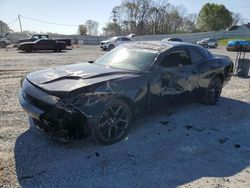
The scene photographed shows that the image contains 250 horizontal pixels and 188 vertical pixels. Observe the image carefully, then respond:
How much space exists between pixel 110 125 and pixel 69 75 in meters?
1.03

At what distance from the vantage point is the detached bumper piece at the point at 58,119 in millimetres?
3387

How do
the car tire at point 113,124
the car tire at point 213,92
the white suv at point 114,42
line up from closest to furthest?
the car tire at point 113,124
the car tire at point 213,92
the white suv at point 114,42

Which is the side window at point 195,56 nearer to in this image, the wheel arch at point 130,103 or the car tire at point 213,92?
the car tire at point 213,92

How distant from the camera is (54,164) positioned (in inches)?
134

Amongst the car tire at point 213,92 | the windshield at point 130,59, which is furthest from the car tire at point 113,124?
the car tire at point 213,92

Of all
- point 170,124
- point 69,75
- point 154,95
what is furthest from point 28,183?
point 170,124

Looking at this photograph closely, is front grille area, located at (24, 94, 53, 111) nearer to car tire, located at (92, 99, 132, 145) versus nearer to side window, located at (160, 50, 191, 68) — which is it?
car tire, located at (92, 99, 132, 145)

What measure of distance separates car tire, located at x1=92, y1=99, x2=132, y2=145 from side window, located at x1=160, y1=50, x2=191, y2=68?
1.30 metres

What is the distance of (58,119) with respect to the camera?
339cm

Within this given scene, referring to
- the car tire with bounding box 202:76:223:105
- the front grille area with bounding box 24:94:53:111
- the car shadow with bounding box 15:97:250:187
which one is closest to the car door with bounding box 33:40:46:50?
the car tire with bounding box 202:76:223:105

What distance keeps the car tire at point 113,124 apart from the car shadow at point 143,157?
0.13 m

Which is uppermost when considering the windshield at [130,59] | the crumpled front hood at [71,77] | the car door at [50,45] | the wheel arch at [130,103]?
the windshield at [130,59]

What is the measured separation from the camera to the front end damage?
11.1ft

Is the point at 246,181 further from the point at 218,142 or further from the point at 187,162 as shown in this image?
the point at 218,142
